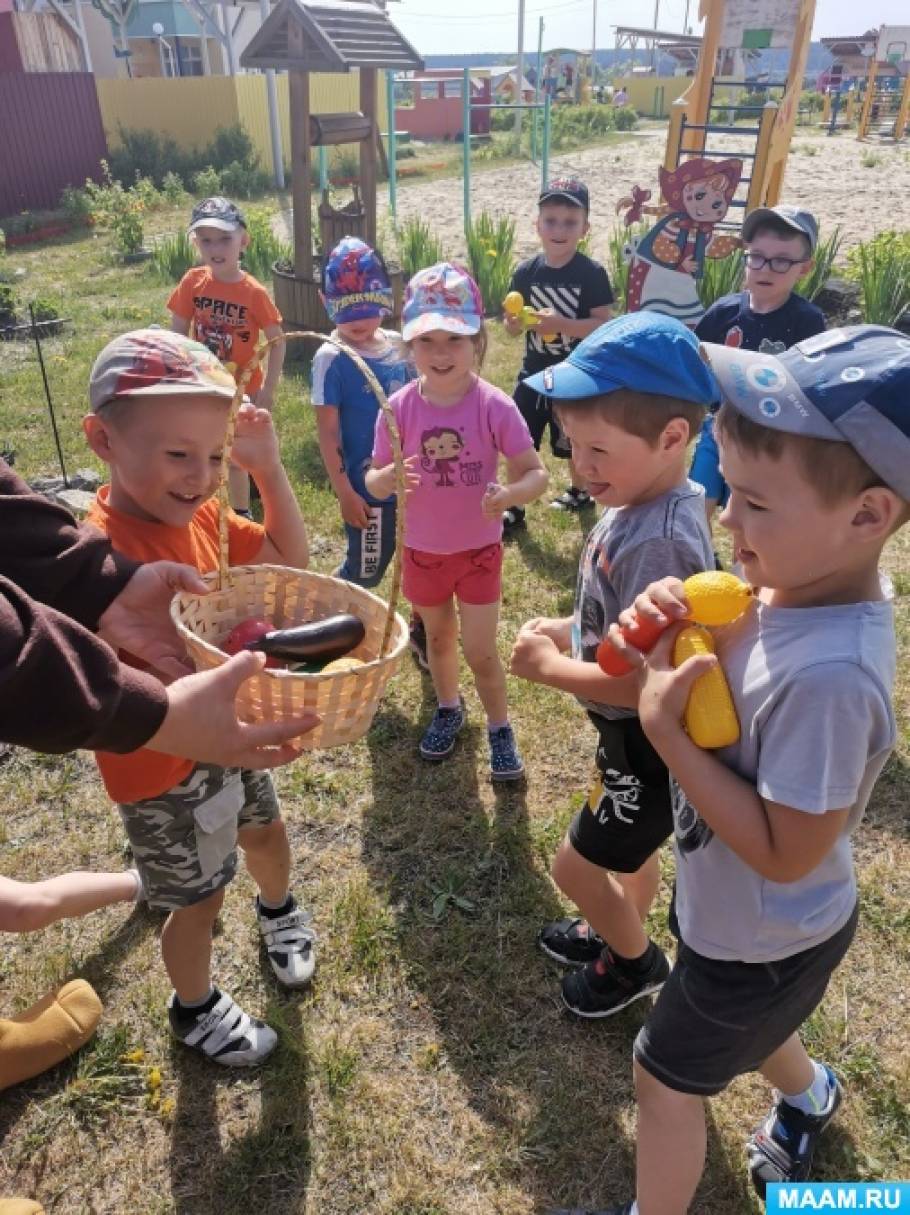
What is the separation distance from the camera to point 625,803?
5.94 feet

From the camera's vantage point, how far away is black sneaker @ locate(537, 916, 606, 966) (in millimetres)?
2330

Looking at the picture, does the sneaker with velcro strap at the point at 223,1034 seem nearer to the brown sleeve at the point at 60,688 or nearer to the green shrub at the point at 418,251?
the brown sleeve at the point at 60,688

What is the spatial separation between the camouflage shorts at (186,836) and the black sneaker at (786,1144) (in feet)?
4.19

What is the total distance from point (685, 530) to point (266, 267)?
7884 mm

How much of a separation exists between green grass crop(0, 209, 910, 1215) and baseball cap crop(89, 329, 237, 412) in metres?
1.52

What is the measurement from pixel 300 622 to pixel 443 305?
1248 millimetres

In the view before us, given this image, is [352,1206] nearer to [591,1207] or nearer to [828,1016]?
[591,1207]

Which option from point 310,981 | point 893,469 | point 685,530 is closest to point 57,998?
point 310,981

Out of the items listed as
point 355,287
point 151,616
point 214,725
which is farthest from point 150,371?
point 355,287

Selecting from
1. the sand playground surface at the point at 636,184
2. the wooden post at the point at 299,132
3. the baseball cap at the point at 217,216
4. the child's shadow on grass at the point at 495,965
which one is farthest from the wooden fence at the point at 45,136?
the child's shadow on grass at the point at 495,965

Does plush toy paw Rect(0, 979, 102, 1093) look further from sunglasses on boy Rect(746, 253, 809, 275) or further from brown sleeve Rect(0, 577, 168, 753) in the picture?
sunglasses on boy Rect(746, 253, 809, 275)

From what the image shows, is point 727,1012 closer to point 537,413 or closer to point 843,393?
point 843,393

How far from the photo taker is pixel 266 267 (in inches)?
335

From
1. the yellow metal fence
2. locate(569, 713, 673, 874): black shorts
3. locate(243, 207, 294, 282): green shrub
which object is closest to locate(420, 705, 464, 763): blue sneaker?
locate(569, 713, 673, 874): black shorts
